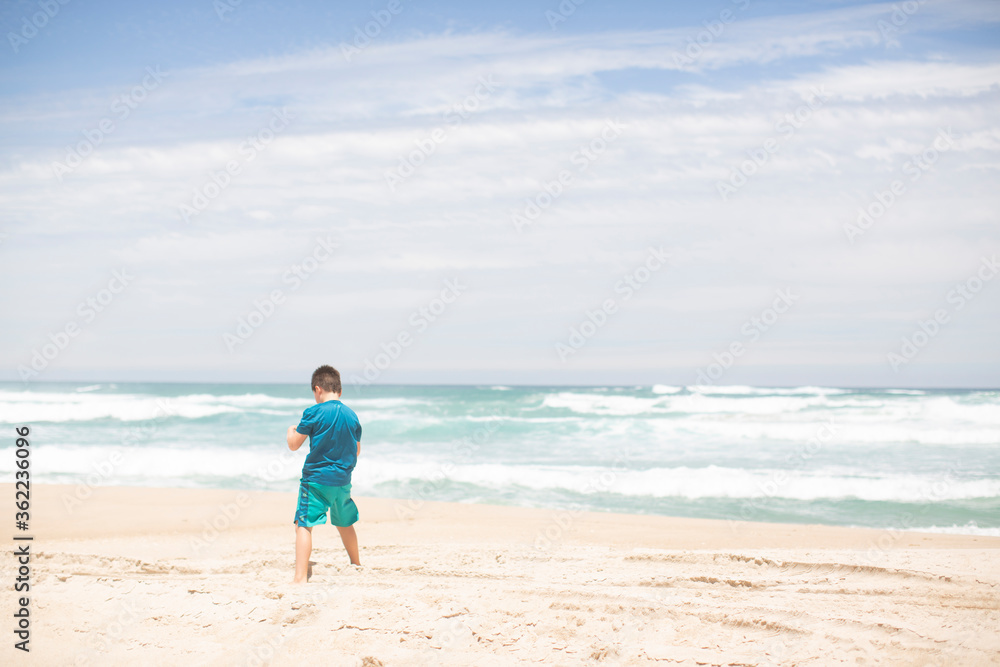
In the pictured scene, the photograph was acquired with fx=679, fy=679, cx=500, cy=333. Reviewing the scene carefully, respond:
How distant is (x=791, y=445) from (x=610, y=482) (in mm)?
7813

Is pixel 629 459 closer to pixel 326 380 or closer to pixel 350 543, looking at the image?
pixel 350 543

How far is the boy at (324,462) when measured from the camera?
4.81 metres

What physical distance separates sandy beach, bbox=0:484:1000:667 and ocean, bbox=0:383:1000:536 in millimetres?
4076

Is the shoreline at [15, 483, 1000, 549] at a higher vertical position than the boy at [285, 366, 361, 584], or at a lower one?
lower

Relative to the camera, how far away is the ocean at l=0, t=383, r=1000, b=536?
35.4ft

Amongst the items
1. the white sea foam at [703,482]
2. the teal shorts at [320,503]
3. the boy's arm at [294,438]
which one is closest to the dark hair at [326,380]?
the boy's arm at [294,438]

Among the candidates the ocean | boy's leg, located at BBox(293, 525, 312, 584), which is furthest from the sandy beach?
the ocean

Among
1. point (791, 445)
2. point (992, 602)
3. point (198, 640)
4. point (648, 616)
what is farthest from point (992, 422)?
point (198, 640)

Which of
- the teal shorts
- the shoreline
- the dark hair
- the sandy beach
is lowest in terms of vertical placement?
the shoreline

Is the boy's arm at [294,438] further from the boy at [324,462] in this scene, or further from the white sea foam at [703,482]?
the white sea foam at [703,482]

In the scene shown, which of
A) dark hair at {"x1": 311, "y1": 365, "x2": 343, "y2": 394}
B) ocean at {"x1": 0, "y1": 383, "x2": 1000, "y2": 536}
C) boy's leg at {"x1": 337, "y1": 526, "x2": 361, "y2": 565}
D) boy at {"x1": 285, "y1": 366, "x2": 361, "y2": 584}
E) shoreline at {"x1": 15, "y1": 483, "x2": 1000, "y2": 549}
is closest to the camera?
boy at {"x1": 285, "y1": 366, "x2": 361, "y2": 584}

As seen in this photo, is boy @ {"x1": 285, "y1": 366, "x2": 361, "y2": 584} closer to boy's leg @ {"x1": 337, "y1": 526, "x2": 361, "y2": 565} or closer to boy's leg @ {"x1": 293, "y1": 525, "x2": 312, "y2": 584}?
boy's leg @ {"x1": 293, "y1": 525, "x2": 312, "y2": 584}

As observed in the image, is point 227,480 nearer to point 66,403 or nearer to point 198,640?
point 198,640

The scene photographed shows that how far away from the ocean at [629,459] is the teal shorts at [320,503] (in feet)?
19.5
